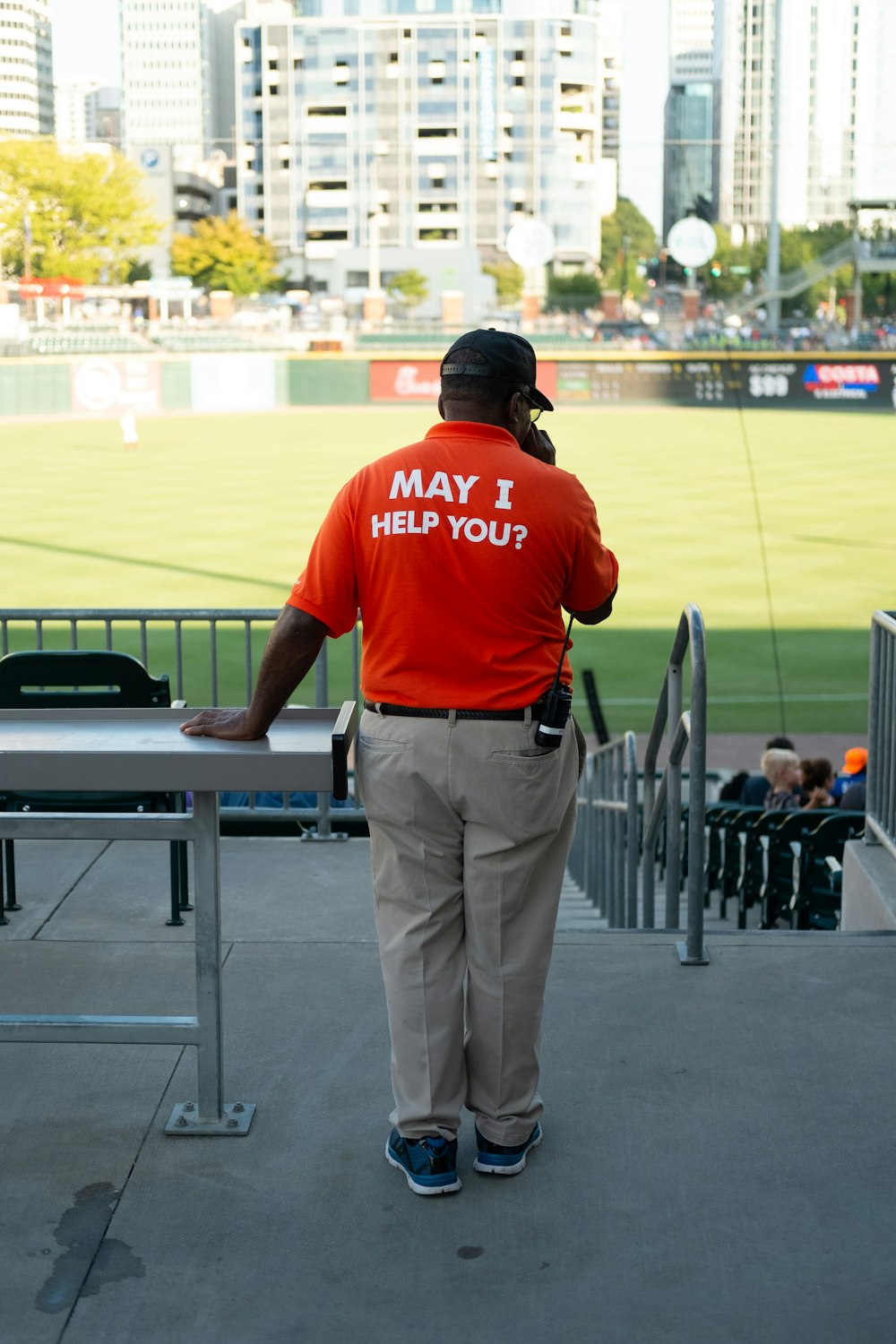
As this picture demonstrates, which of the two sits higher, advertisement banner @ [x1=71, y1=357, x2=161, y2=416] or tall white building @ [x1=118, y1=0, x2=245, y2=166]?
tall white building @ [x1=118, y1=0, x2=245, y2=166]

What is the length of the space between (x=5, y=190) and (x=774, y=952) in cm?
8239

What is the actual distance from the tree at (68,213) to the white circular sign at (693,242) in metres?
29.4

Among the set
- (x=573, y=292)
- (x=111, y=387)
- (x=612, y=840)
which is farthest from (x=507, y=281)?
(x=612, y=840)

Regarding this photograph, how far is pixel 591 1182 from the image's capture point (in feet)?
10.8

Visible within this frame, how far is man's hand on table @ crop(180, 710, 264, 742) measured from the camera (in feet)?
11.0

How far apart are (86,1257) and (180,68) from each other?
120 metres

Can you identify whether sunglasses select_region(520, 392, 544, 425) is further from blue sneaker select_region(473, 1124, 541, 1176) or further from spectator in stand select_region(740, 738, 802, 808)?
spectator in stand select_region(740, 738, 802, 808)

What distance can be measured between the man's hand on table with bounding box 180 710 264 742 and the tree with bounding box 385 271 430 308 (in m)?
75.0

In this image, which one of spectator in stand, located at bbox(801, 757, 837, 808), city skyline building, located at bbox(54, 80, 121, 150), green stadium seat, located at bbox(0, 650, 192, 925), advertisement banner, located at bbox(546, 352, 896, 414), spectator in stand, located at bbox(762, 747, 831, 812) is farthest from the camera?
city skyline building, located at bbox(54, 80, 121, 150)

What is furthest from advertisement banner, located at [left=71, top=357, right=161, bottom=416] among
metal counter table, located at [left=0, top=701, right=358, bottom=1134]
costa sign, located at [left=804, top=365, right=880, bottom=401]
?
metal counter table, located at [left=0, top=701, right=358, bottom=1134]

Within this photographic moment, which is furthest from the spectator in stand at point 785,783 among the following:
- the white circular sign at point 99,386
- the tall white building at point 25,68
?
the tall white building at point 25,68

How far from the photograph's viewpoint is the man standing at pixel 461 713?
312 centimetres

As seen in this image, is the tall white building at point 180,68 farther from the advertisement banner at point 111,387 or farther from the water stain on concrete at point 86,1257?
the water stain on concrete at point 86,1257

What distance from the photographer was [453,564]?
3.11 meters
